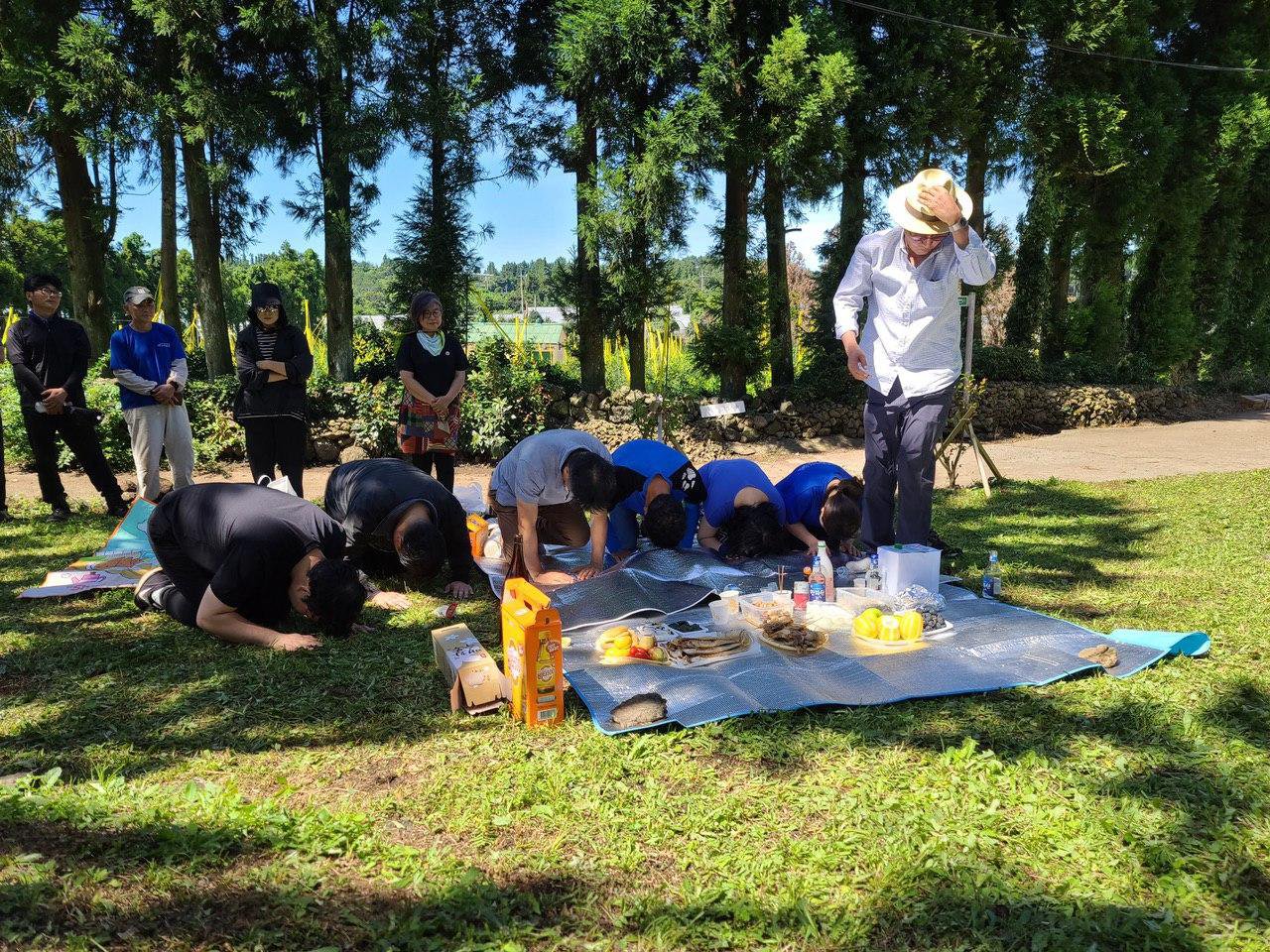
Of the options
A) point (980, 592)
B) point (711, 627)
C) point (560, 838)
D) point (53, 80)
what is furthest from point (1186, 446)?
point (53, 80)

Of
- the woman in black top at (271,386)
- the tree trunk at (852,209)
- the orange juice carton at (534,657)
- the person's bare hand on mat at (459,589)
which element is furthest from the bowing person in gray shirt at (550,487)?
the tree trunk at (852,209)

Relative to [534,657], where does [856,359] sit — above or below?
above

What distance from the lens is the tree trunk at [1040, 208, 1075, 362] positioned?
50.8 feet

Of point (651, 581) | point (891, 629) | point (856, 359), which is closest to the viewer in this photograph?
point (891, 629)

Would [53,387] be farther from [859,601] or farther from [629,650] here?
[859,601]

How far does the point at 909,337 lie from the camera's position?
4.64 meters

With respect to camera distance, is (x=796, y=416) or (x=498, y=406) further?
(x=796, y=416)

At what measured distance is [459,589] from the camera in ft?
15.1

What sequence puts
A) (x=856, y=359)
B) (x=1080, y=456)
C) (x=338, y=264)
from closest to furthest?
(x=856, y=359)
(x=338, y=264)
(x=1080, y=456)

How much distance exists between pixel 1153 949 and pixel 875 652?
176 centimetres

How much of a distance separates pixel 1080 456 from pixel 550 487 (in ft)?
28.3

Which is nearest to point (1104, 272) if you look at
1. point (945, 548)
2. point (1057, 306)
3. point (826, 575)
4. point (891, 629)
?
point (1057, 306)

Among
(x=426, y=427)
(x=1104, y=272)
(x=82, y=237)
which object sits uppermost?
(x=82, y=237)

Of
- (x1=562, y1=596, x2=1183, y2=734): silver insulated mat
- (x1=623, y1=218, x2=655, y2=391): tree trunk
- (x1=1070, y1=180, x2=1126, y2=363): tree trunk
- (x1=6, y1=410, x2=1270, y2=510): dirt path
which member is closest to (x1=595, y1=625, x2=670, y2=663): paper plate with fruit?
(x1=562, y1=596, x2=1183, y2=734): silver insulated mat
